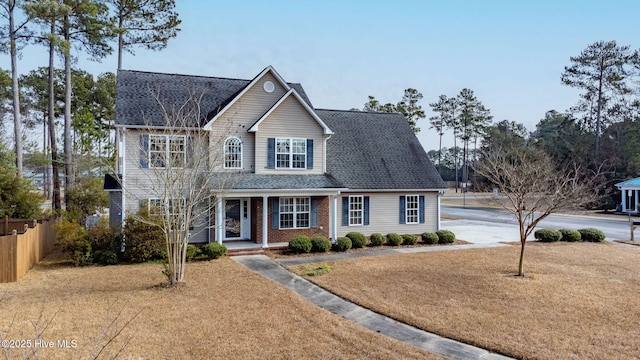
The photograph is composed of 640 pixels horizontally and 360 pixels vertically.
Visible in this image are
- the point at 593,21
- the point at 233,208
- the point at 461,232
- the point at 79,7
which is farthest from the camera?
the point at 461,232

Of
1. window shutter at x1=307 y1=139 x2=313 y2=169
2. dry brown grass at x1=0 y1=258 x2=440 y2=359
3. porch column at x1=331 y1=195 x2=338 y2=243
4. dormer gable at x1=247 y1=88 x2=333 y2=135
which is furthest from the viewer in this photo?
window shutter at x1=307 y1=139 x2=313 y2=169

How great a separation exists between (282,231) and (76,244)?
27.2ft

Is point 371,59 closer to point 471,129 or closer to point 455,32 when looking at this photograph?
point 455,32

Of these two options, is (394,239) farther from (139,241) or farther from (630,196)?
(630,196)

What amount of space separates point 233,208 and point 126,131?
18.7 feet

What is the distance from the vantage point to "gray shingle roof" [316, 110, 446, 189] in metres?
21.0

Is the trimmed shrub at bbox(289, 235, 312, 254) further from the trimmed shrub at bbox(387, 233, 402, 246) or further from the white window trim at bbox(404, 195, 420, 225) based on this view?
the white window trim at bbox(404, 195, 420, 225)

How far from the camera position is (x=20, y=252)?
1254cm

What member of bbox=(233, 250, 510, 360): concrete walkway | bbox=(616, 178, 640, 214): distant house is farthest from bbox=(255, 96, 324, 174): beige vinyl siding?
bbox=(616, 178, 640, 214): distant house

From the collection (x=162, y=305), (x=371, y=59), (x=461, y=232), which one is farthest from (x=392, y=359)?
(x=461, y=232)

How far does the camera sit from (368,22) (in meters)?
15.0

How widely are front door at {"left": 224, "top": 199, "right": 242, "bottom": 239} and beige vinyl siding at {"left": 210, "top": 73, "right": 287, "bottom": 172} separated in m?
1.76

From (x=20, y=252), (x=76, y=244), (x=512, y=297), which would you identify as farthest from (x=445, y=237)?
(x=20, y=252)

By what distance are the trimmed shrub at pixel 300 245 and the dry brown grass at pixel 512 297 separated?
2174 millimetres
